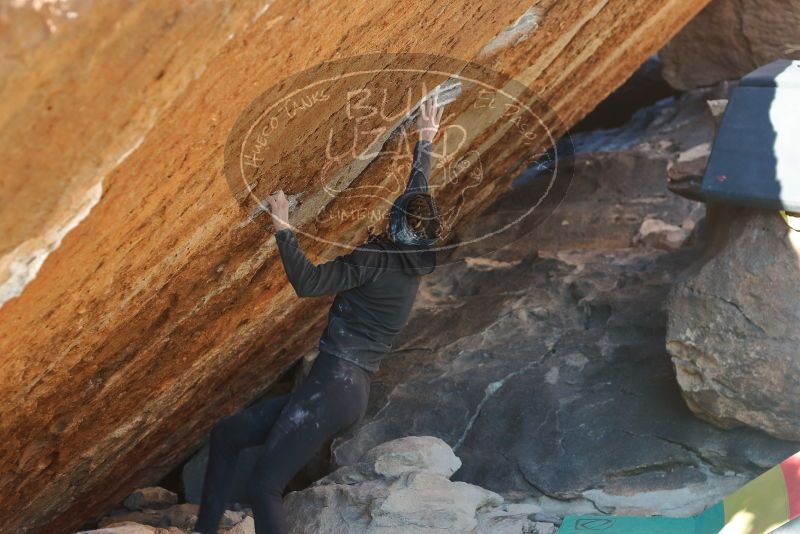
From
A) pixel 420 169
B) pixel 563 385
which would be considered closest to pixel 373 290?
pixel 420 169

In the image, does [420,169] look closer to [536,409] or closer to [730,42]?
[536,409]

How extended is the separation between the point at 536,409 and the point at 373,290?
1.46m

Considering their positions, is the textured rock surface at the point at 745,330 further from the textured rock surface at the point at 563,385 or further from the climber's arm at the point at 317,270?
the climber's arm at the point at 317,270

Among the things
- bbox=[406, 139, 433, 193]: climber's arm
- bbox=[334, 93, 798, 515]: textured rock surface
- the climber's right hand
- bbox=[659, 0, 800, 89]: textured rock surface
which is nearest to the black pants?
bbox=[406, 139, 433, 193]: climber's arm

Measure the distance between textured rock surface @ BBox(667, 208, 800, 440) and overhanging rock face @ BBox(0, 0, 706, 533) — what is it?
1.22 metres

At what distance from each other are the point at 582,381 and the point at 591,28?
1.66 meters

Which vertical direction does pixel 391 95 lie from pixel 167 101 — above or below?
below

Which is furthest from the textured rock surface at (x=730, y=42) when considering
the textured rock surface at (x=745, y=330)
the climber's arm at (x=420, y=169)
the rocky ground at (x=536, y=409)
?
the climber's arm at (x=420, y=169)

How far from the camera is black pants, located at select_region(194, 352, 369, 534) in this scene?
350 centimetres

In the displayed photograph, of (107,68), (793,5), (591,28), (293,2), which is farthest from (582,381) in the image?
(793,5)

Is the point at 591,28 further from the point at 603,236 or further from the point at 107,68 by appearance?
the point at 107,68

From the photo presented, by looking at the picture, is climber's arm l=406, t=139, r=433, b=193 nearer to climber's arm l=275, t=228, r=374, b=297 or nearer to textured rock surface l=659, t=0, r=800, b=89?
climber's arm l=275, t=228, r=374, b=297

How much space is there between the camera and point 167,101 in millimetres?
2303

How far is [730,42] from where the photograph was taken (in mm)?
7930
